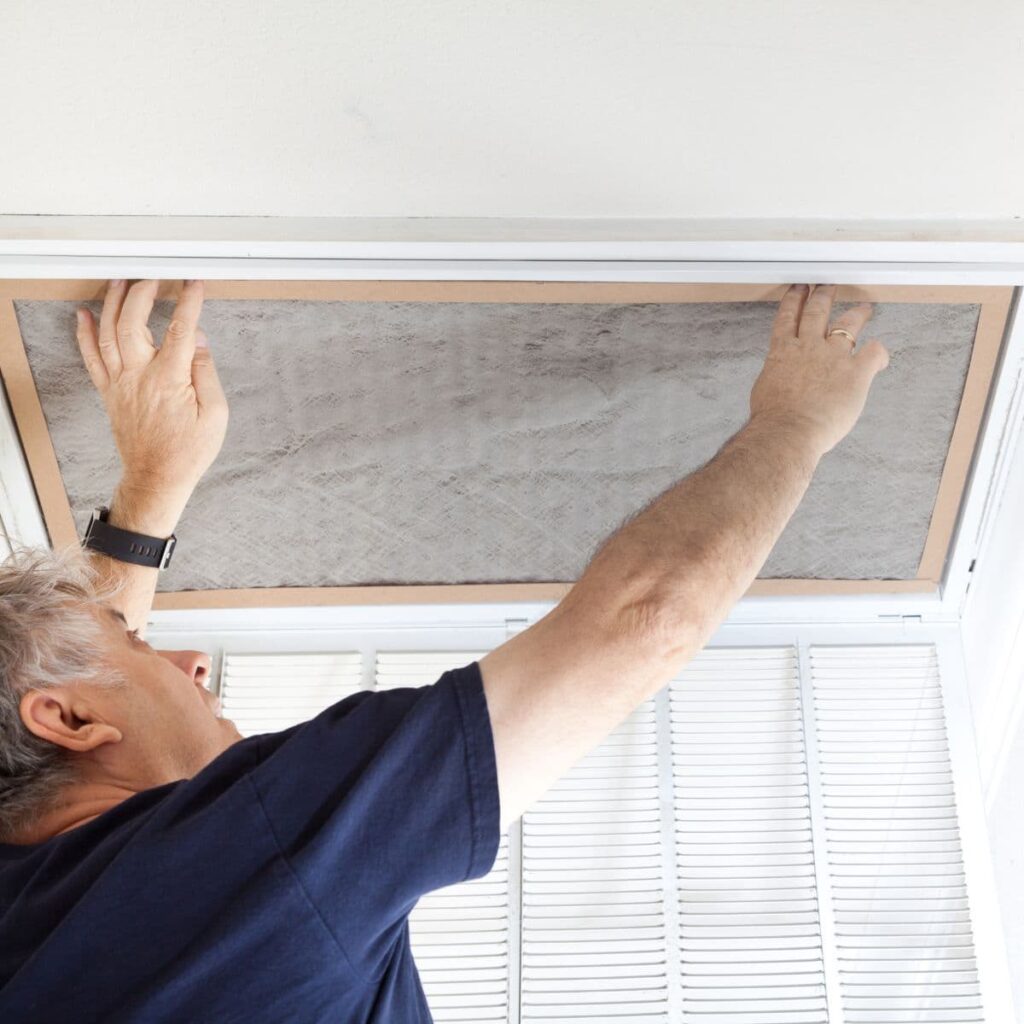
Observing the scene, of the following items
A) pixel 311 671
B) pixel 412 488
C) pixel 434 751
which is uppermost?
pixel 412 488

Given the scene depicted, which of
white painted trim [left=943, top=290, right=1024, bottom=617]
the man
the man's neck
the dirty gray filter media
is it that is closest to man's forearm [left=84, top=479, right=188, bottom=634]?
the dirty gray filter media

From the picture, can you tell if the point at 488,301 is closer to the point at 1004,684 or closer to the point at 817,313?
the point at 817,313

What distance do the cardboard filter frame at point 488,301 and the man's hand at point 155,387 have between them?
3cm

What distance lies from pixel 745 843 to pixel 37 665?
0.89 m

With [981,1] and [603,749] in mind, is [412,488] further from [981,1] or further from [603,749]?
[981,1]

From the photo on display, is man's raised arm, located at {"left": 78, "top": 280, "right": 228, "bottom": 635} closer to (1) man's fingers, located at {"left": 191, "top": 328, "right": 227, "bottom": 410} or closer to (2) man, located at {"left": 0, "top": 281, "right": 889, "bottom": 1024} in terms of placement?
(1) man's fingers, located at {"left": 191, "top": 328, "right": 227, "bottom": 410}

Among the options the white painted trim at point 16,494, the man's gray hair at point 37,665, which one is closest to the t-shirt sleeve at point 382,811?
the man's gray hair at point 37,665

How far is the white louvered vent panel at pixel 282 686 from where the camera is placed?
1.57 metres

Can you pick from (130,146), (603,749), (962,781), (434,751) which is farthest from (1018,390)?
(130,146)

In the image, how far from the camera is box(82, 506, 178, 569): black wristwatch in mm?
1361

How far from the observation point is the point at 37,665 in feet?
3.56

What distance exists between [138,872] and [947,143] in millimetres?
946

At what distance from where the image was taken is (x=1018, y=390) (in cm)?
137

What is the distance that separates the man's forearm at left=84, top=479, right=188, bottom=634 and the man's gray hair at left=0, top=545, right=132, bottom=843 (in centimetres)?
18
